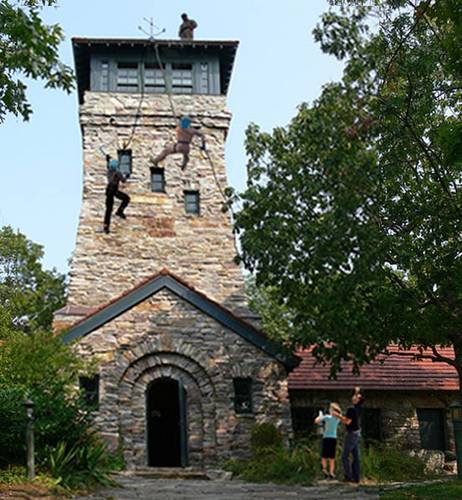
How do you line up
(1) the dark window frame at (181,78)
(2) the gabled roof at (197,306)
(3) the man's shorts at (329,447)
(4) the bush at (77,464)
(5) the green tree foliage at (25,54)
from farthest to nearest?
1. (1) the dark window frame at (181,78)
2. (2) the gabled roof at (197,306)
3. (3) the man's shorts at (329,447)
4. (4) the bush at (77,464)
5. (5) the green tree foliage at (25,54)

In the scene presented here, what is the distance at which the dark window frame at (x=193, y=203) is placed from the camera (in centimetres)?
2231

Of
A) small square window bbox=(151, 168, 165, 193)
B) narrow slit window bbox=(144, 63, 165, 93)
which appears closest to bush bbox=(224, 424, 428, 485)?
small square window bbox=(151, 168, 165, 193)

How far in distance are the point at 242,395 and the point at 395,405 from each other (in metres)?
4.43

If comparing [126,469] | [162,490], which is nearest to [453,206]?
[162,490]

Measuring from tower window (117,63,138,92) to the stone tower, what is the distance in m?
0.03

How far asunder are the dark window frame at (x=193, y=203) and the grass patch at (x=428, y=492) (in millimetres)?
12436

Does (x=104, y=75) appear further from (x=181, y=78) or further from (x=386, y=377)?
(x=386, y=377)

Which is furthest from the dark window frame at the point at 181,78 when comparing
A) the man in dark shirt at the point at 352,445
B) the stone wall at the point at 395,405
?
the man in dark shirt at the point at 352,445

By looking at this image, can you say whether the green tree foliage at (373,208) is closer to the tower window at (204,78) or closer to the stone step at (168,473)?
the stone step at (168,473)

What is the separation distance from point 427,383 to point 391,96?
336 inches

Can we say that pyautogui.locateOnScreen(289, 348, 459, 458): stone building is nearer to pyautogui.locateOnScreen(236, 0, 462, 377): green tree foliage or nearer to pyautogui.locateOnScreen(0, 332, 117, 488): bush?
pyautogui.locateOnScreen(236, 0, 462, 377): green tree foliage

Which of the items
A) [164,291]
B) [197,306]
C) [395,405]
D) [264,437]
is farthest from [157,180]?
[395,405]

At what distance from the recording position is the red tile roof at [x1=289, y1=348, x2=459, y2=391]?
63.9 feet

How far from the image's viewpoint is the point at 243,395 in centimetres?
1786
